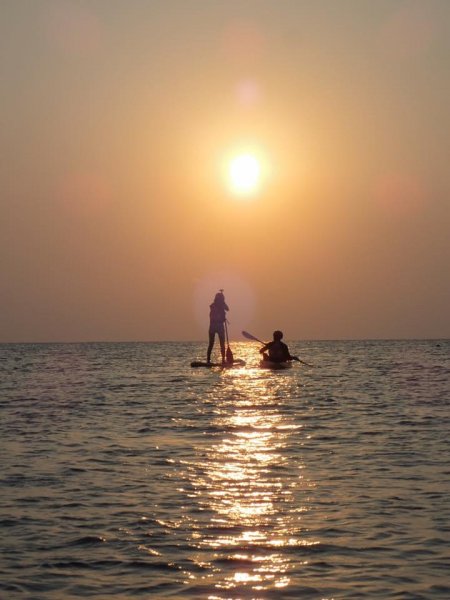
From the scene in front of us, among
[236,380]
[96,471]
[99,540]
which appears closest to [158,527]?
[99,540]

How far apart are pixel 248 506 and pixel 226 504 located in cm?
32

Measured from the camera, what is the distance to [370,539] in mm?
9758

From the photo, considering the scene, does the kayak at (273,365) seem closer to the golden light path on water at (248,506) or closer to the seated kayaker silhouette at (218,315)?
the seated kayaker silhouette at (218,315)

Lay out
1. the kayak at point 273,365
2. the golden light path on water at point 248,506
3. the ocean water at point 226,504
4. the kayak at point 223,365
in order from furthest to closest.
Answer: the kayak at point 223,365 → the kayak at point 273,365 → the golden light path on water at point 248,506 → the ocean water at point 226,504

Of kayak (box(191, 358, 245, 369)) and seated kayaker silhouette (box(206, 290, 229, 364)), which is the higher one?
seated kayaker silhouette (box(206, 290, 229, 364))

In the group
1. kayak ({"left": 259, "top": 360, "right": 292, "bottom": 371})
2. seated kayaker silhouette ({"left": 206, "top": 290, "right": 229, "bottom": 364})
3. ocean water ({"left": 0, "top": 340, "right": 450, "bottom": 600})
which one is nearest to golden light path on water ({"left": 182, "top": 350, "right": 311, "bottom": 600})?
ocean water ({"left": 0, "top": 340, "right": 450, "bottom": 600})

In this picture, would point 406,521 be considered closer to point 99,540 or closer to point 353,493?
point 353,493

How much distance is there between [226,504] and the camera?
11609 millimetres

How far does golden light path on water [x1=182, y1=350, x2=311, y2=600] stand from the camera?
28.0ft

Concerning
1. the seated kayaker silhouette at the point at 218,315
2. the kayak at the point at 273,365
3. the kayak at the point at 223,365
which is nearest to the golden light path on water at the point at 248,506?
the kayak at the point at 273,365

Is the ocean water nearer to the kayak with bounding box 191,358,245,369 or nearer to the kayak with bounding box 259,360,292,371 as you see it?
the kayak with bounding box 259,360,292,371

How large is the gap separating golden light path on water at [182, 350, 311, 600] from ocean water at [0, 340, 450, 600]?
26 mm

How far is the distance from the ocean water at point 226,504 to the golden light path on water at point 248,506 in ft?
0.08

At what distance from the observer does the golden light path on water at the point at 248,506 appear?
8.52 metres
